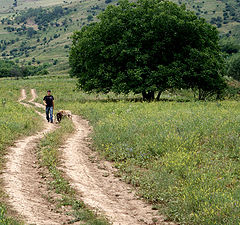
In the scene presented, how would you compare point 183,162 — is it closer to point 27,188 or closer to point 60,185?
point 60,185

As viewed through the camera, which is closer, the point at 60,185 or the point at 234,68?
the point at 60,185

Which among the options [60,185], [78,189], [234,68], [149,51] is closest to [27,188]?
[60,185]

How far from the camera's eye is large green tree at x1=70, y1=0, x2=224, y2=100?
28406 millimetres

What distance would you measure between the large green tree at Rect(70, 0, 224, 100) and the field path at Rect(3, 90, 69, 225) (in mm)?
17160

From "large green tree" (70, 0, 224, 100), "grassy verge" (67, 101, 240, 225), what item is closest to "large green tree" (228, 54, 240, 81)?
"large green tree" (70, 0, 224, 100)

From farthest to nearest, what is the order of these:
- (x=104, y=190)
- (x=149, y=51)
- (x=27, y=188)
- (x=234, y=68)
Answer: (x=234, y=68) → (x=149, y=51) → (x=104, y=190) → (x=27, y=188)

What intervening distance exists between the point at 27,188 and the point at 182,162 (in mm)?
4619

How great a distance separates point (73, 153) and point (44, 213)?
547 cm

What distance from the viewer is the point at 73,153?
40.5 ft

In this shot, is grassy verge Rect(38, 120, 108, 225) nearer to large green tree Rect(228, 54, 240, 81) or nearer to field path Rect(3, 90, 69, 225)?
field path Rect(3, 90, 69, 225)

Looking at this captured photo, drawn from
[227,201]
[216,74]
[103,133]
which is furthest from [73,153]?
[216,74]

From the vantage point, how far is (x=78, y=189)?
8562 mm

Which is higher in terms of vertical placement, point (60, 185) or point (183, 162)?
point (183, 162)

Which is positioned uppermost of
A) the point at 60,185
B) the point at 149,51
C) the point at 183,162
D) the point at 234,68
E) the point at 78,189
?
the point at 149,51
